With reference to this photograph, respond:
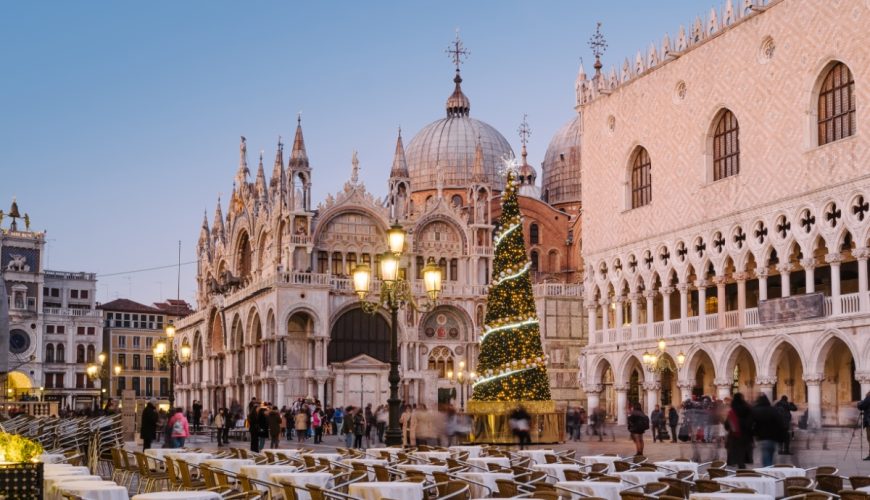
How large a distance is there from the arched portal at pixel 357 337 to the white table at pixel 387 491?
3841 centimetres

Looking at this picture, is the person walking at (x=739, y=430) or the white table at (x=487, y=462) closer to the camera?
the white table at (x=487, y=462)

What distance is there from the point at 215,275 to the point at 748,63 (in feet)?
117

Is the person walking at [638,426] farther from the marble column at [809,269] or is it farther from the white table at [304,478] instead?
the white table at [304,478]

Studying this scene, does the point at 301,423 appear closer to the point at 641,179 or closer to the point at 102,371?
the point at 641,179

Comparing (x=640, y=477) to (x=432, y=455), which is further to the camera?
(x=432, y=455)

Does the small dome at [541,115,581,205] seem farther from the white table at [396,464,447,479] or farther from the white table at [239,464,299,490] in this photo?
the white table at [239,464,299,490]

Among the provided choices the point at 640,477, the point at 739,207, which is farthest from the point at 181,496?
the point at 739,207

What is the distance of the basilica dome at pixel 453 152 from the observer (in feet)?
214

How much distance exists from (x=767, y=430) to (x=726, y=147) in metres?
20.8

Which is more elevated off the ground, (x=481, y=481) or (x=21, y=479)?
(x=21, y=479)

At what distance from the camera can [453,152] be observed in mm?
66000

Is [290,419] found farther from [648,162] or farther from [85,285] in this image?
[85,285]

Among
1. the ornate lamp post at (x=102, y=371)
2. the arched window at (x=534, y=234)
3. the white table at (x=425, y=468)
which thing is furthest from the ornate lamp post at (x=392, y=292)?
the arched window at (x=534, y=234)

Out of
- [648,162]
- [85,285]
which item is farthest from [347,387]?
[85,285]
